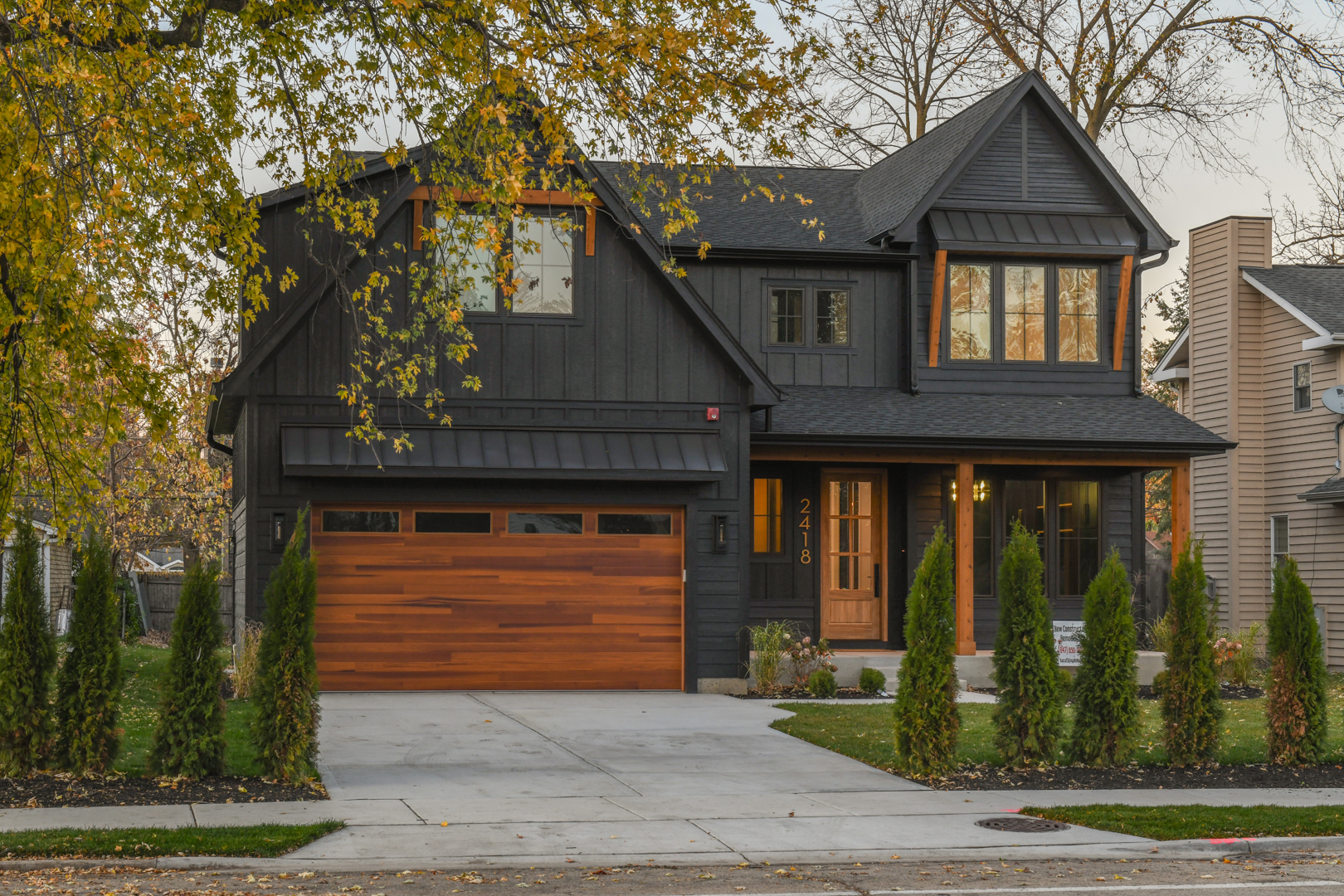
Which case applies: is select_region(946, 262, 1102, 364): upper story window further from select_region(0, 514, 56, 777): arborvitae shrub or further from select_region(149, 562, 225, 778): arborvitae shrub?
select_region(0, 514, 56, 777): arborvitae shrub

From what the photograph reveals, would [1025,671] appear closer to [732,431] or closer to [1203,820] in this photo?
[1203,820]

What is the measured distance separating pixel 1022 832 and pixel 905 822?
0.74 meters

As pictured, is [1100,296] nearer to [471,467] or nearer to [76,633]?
[471,467]

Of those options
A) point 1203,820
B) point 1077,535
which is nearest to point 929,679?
point 1203,820

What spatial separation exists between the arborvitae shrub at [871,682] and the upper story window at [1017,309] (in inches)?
194

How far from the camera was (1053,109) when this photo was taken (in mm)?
19688

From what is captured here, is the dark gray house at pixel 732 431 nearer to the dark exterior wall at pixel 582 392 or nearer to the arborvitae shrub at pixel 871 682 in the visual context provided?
the dark exterior wall at pixel 582 392

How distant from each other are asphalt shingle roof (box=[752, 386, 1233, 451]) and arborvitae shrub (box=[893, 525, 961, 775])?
21.4 ft

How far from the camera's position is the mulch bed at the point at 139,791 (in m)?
9.14

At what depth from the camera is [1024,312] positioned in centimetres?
1952

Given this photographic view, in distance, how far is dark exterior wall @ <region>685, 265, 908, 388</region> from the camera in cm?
1912

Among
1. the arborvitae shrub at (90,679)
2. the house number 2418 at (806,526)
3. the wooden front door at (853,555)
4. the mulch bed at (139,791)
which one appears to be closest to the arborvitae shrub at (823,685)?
the wooden front door at (853,555)

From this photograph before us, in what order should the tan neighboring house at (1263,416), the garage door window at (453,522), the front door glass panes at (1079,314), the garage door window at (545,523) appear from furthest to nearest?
the tan neighboring house at (1263,416)
the front door glass panes at (1079,314)
the garage door window at (545,523)
the garage door window at (453,522)

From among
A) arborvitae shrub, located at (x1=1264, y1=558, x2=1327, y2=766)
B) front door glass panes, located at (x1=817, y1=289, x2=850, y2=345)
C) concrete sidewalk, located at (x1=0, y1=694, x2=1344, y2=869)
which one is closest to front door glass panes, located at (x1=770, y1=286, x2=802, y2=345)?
front door glass panes, located at (x1=817, y1=289, x2=850, y2=345)
